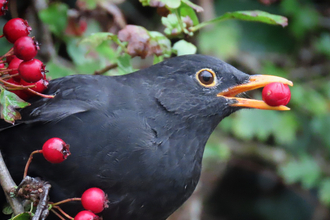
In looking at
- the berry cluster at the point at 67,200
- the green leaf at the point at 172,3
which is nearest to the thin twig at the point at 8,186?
the berry cluster at the point at 67,200

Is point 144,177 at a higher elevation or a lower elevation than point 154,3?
lower

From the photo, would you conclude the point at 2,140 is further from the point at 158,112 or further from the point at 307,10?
the point at 307,10

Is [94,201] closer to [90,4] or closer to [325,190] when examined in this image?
[90,4]

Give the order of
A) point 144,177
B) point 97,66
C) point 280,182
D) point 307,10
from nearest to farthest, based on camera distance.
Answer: point 144,177, point 97,66, point 307,10, point 280,182

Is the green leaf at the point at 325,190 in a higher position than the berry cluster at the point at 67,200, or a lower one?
lower

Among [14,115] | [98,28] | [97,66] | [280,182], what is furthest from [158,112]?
[280,182]

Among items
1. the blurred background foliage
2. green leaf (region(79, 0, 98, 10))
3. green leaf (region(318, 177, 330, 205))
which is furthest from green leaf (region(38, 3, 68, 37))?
green leaf (region(318, 177, 330, 205))

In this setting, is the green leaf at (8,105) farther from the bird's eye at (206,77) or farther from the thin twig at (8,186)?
the bird's eye at (206,77)

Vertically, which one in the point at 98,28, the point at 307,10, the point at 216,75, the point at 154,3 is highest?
the point at 154,3
